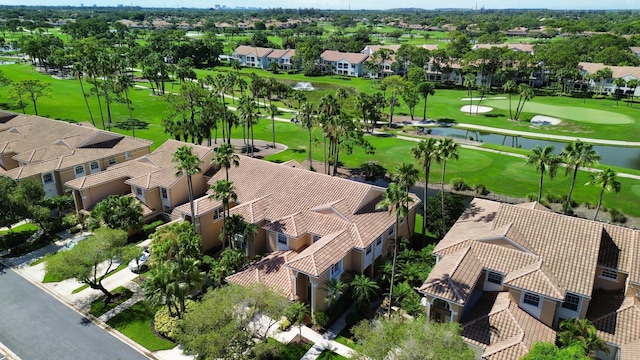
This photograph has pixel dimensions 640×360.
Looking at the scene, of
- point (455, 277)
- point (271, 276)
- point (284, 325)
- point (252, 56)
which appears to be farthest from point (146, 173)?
point (252, 56)

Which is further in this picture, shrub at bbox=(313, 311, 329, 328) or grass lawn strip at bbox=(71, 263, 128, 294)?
grass lawn strip at bbox=(71, 263, 128, 294)

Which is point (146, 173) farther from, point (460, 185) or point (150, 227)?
point (460, 185)

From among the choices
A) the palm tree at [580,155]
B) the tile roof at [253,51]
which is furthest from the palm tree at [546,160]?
the tile roof at [253,51]

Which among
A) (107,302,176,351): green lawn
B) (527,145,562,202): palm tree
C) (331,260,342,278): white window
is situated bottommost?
(107,302,176,351): green lawn

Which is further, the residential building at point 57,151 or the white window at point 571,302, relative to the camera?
the residential building at point 57,151

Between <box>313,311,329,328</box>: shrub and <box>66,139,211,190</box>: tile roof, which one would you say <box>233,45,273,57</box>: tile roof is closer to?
<box>66,139,211,190</box>: tile roof

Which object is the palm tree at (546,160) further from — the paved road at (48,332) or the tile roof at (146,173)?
the paved road at (48,332)

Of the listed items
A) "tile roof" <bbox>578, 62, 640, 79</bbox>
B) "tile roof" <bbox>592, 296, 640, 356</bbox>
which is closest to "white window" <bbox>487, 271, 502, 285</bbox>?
"tile roof" <bbox>592, 296, 640, 356</bbox>
